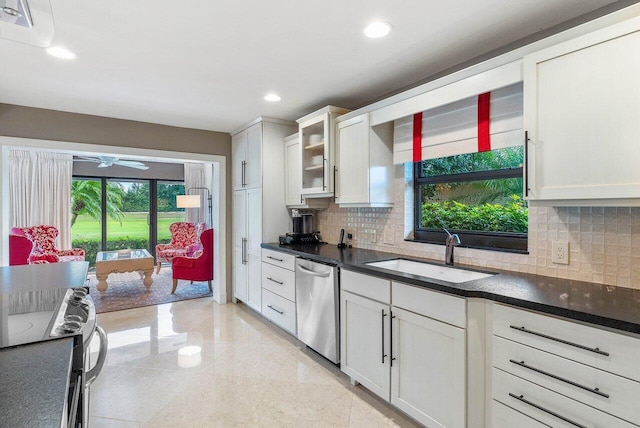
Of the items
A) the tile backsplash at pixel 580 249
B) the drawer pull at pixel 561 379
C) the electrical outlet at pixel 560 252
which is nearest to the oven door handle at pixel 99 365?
the drawer pull at pixel 561 379

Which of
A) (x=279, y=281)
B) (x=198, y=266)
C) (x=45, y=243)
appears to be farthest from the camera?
(x=45, y=243)

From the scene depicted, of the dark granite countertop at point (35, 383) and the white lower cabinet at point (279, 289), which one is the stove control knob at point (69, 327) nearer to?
the dark granite countertop at point (35, 383)

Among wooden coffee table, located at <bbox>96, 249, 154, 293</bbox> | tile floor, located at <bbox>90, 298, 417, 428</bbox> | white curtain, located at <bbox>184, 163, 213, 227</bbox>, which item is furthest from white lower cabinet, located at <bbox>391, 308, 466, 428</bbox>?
white curtain, located at <bbox>184, 163, 213, 227</bbox>

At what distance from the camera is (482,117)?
83.9 inches

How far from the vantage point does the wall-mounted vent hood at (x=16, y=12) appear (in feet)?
4.01

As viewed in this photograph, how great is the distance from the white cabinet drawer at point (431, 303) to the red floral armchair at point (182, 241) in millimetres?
5212

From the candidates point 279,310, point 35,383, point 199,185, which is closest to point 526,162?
point 35,383

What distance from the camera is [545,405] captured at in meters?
1.41

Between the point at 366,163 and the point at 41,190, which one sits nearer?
the point at 366,163

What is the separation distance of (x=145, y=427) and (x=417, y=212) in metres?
2.46

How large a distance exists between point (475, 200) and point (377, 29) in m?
1.41

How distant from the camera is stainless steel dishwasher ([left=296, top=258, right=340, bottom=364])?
8.46 ft

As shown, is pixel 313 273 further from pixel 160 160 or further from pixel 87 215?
pixel 87 215

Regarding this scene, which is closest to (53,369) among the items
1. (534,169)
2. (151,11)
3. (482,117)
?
(151,11)
